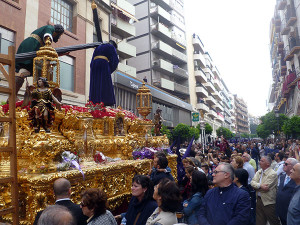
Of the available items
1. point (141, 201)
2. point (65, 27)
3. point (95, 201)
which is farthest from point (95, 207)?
point (65, 27)

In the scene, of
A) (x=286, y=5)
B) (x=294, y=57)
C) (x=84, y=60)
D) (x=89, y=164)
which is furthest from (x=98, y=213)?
(x=286, y=5)

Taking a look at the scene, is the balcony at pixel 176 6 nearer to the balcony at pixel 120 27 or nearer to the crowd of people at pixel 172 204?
the balcony at pixel 120 27

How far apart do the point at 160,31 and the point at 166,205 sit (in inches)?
1259

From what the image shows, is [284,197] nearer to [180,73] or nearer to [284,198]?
[284,198]

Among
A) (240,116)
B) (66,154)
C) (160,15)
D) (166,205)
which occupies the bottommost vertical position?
(166,205)

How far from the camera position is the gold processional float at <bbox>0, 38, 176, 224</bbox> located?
3.90m

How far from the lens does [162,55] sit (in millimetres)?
34344

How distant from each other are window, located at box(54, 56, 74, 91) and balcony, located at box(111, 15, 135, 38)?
772cm

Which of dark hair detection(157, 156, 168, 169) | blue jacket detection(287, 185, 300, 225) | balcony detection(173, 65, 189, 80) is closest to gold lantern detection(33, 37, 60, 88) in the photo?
dark hair detection(157, 156, 168, 169)

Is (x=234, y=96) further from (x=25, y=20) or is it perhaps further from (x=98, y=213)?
(x=98, y=213)

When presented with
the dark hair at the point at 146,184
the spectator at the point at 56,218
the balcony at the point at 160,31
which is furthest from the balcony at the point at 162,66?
the spectator at the point at 56,218

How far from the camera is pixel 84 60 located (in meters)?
15.9

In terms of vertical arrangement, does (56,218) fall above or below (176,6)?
below

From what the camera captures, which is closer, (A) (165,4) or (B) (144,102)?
(B) (144,102)
